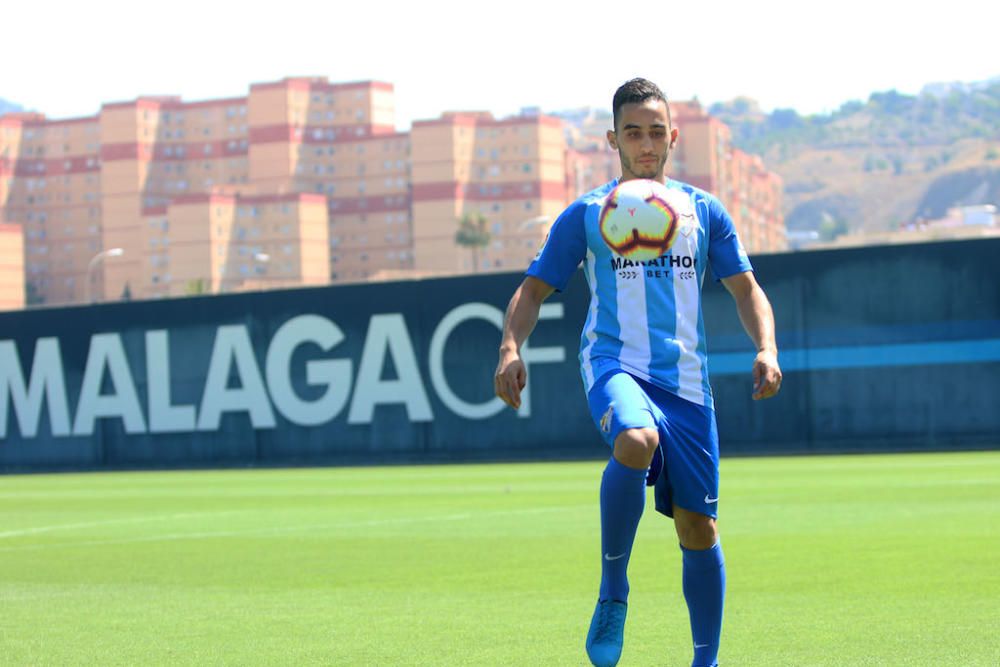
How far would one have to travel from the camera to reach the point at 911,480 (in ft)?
59.8

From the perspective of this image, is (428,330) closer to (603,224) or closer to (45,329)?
(45,329)

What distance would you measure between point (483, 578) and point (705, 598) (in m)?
4.31

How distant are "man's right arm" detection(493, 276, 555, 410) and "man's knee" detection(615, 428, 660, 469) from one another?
0.39m

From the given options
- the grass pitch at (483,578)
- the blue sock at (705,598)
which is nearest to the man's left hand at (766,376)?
the blue sock at (705,598)

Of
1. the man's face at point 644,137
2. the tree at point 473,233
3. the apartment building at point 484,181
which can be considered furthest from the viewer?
the apartment building at point 484,181

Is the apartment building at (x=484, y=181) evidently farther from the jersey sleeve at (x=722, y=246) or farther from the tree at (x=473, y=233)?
the jersey sleeve at (x=722, y=246)

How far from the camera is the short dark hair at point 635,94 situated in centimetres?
618

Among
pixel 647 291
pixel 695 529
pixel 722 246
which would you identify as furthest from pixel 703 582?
pixel 722 246

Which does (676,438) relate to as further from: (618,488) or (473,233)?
(473,233)

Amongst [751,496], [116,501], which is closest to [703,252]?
[751,496]

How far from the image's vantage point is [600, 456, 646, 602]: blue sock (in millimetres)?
5828

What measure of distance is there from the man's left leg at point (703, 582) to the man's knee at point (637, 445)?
0.39 meters

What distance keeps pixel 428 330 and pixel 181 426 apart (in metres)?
4.99

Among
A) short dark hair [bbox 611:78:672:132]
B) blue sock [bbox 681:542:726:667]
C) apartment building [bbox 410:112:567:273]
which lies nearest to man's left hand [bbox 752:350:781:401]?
blue sock [bbox 681:542:726:667]
